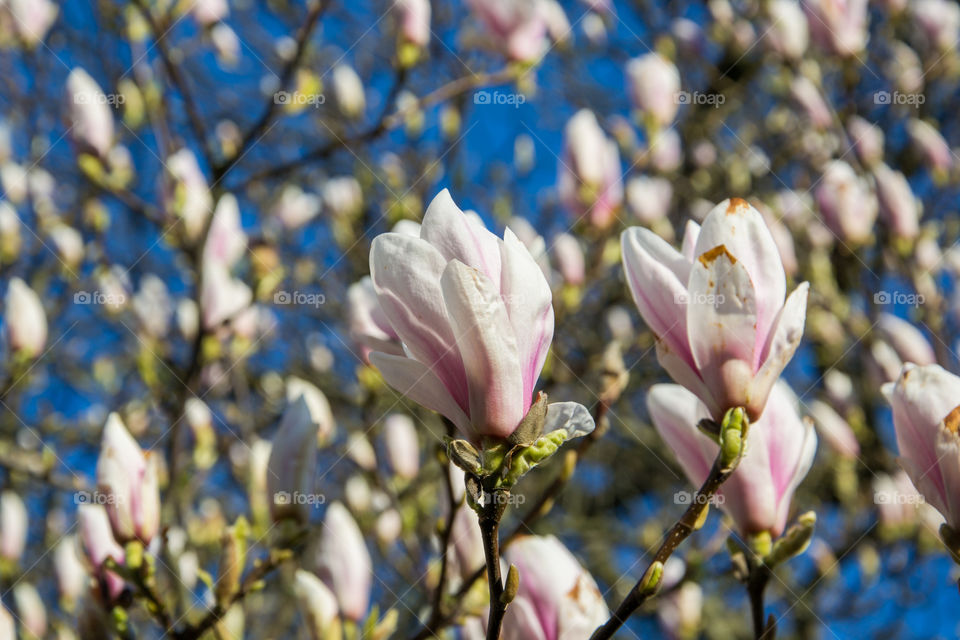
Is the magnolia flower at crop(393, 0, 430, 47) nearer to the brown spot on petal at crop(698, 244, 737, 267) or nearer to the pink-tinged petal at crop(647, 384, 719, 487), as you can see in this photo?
the pink-tinged petal at crop(647, 384, 719, 487)

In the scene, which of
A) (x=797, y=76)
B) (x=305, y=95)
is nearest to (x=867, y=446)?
(x=797, y=76)

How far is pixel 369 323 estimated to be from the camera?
1.14 metres

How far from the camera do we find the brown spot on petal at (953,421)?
82 centimetres

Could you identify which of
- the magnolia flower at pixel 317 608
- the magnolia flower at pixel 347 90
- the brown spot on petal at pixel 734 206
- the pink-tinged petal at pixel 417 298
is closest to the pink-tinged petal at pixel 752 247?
the brown spot on petal at pixel 734 206

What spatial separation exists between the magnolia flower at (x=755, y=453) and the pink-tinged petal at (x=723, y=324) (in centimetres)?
10

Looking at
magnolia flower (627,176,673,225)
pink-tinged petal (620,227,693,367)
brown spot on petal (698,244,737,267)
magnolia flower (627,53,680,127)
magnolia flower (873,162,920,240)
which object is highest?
brown spot on petal (698,244,737,267)

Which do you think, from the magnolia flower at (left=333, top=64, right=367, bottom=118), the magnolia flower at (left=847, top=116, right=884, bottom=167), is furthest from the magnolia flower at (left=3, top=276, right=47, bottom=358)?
the magnolia flower at (left=847, top=116, right=884, bottom=167)

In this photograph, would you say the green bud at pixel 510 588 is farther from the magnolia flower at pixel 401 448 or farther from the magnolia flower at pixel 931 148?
the magnolia flower at pixel 931 148

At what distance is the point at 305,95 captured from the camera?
1855mm

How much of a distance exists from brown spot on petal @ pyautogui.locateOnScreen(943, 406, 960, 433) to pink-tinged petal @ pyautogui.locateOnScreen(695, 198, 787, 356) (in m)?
0.18

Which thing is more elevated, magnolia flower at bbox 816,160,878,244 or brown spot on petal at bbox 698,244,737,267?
brown spot on petal at bbox 698,244,737,267

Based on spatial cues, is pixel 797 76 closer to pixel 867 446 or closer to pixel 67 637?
pixel 867 446

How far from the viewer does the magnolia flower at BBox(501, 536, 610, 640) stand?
3.22ft

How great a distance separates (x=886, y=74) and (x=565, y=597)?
10.5 ft
